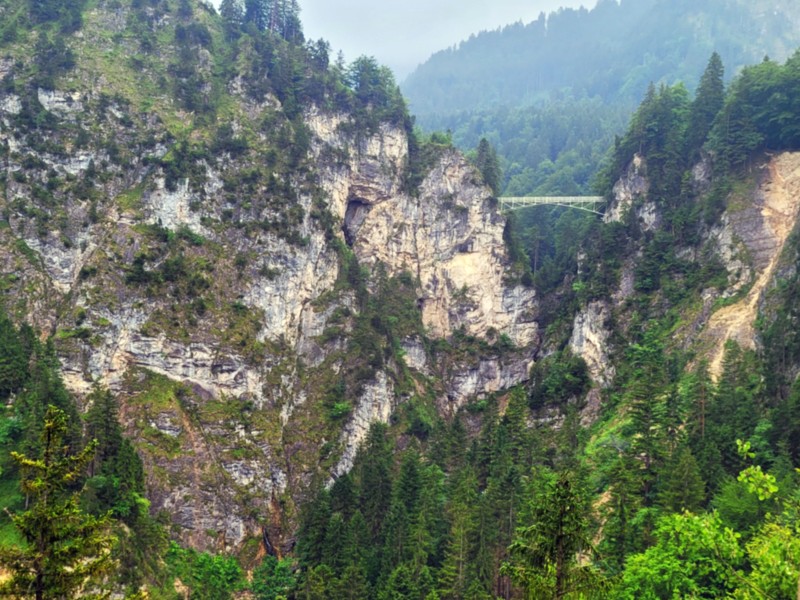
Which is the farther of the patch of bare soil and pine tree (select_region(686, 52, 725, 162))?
pine tree (select_region(686, 52, 725, 162))

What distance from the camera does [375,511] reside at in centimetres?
5884

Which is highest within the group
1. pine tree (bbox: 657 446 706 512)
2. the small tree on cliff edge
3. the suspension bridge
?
the suspension bridge

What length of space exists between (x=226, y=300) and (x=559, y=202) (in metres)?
52.9

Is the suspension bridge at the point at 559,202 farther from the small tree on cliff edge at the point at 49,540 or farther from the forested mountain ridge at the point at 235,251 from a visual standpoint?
the small tree on cliff edge at the point at 49,540

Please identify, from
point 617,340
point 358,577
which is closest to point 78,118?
point 358,577

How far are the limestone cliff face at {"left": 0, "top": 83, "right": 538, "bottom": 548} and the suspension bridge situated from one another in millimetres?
12521

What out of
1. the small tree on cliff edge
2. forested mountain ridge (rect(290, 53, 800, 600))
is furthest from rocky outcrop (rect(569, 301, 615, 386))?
the small tree on cliff edge

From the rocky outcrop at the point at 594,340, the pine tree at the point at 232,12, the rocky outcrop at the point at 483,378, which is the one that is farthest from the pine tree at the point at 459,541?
the pine tree at the point at 232,12

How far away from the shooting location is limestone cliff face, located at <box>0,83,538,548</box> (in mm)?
67062

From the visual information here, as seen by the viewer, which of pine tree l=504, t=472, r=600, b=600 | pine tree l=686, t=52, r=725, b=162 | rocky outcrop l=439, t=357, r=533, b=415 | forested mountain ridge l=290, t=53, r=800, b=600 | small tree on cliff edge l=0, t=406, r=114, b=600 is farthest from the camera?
rocky outcrop l=439, t=357, r=533, b=415

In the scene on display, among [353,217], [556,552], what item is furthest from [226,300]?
[556,552]

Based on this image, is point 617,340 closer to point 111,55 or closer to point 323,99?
point 323,99

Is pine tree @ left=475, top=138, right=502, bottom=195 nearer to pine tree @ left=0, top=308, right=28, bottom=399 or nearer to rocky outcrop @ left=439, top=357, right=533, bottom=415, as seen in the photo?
rocky outcrop @ left=439, top=357, right=533, bottom=415

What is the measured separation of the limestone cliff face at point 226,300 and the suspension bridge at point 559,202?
12.5 metres
